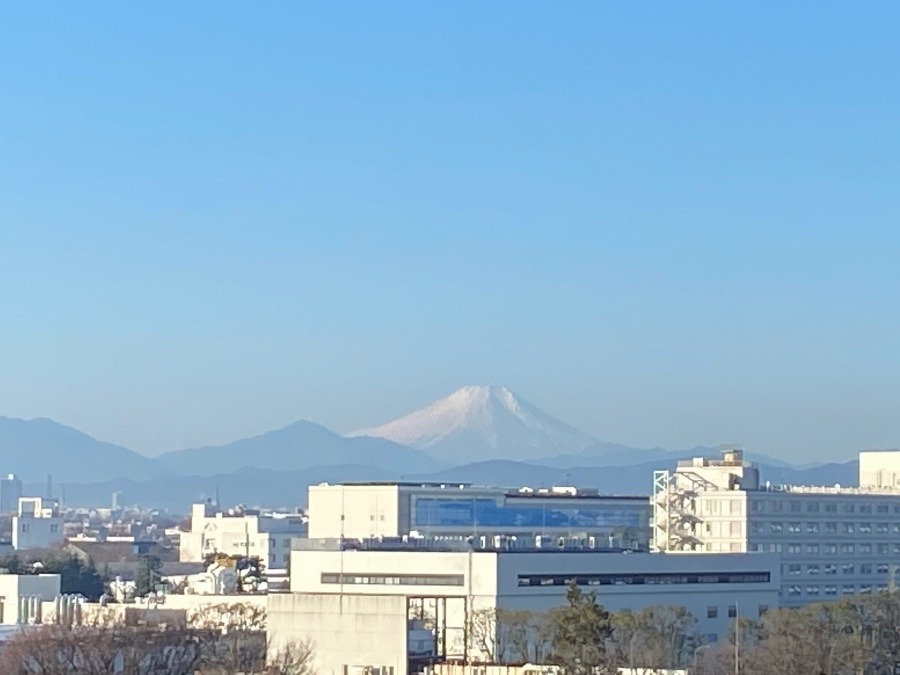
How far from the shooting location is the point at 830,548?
3755 inches

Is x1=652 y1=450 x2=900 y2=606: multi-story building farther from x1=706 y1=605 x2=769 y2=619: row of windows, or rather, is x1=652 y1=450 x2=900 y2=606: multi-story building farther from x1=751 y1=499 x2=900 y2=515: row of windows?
x1=706 y1=605 x2=769 y2=619: row of windows

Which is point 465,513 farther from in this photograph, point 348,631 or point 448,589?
point 348,631

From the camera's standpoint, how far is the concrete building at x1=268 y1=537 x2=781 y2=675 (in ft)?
204

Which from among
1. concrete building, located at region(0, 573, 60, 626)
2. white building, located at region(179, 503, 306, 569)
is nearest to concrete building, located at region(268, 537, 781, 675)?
concrete building, located at region(0, 573, 60, 626)

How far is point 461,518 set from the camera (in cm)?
9944

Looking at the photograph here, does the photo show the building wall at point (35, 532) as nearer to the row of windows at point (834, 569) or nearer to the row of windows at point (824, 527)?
the row of windows at point (824, 527)

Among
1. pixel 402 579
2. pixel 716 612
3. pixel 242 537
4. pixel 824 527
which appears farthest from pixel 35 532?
pixel 402 579

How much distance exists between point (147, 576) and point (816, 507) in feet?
119

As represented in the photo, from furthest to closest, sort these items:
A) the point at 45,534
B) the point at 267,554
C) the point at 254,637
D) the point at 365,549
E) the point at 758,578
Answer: the point at 45,534
the point at 267,554
the point at 758,578
the point at 365,549
the point at 254,637

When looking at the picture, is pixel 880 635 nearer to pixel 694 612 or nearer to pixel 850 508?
pixel 694 612

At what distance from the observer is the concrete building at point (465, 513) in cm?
9638

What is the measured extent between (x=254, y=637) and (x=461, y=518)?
34.6 meters

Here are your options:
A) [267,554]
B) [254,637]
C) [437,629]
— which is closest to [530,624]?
[437,629]

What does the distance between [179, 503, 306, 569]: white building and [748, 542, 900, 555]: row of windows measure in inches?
2089
